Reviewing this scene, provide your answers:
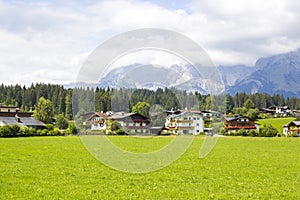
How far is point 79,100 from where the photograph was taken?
26.6 meters

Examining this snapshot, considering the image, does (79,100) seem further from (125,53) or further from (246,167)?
(246,167)

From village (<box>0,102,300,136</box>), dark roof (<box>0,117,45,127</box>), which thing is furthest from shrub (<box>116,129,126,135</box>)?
dark roof (<box>0,117,45,127</box>)

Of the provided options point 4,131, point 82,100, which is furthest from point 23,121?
point 82,100

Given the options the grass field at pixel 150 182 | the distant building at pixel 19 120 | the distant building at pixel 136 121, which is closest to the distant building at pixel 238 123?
the distant building at pixel 19 120

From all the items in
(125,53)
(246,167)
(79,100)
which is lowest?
(246,167)

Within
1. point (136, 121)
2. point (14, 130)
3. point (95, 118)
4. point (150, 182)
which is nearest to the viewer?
point (150, 182)

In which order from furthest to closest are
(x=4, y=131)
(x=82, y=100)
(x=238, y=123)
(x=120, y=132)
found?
(x=238, y=123), (x=120, y=132), (x=4, y=131), (x=82, y=100)

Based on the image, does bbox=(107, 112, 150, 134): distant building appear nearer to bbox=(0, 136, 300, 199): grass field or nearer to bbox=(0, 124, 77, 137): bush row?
bbox=(0, 136, 300, 199): grass field

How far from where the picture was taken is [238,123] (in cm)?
11062

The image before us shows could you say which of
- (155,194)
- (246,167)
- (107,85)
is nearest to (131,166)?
(107,85)

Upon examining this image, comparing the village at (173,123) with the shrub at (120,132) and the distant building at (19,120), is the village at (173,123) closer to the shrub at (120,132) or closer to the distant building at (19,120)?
the shrub at (120,132)

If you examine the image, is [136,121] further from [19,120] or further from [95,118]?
[19,120]

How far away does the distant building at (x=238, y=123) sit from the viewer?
107312 mm

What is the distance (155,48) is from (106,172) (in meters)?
7.10
